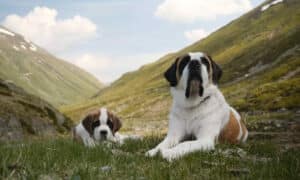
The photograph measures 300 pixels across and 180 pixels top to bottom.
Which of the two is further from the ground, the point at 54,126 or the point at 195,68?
the point at 54,126

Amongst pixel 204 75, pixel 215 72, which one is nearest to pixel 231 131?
pixel 215 72

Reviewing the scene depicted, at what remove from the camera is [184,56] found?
11.9 m

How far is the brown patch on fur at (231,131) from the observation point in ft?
42.9

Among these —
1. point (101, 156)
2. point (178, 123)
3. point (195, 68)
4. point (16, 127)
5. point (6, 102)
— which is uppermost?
point (6, 102)

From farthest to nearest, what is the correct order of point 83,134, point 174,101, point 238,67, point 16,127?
point 238,67, point 16,127, point 83,134, point 174,101

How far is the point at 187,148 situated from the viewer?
35.3 ft

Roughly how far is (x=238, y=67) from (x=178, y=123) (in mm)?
147454

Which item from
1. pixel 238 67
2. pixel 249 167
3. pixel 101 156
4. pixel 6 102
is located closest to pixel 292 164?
pixel 249 167

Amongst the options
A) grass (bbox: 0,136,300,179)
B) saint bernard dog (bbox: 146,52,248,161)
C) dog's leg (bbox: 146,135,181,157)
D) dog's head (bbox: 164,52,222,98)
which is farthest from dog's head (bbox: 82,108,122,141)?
grass (bbox: 0,136,300,179)

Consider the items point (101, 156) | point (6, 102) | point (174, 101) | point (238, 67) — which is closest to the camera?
point (101, 156)

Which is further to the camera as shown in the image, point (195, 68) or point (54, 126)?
point (54, 126)

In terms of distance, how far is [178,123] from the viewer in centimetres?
1244

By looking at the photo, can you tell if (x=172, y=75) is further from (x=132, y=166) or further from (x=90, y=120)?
(x=90, y=120)

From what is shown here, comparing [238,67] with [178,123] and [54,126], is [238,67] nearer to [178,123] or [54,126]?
[54,126]
